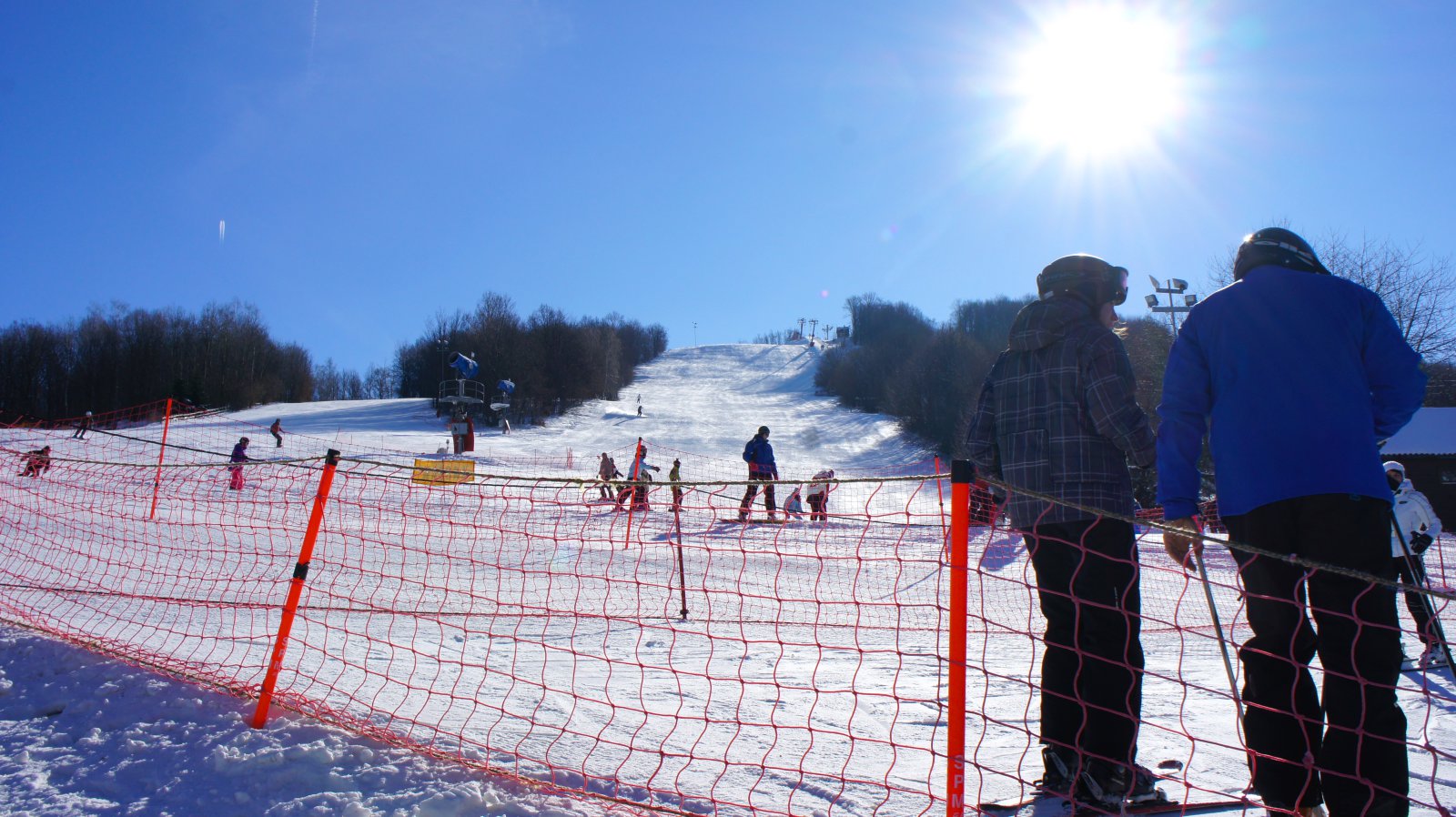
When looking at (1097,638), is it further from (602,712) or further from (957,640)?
(602,712)

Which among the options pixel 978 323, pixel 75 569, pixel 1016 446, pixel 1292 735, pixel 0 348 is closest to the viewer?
pixel 1292 735

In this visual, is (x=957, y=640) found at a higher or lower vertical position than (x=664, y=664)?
higher

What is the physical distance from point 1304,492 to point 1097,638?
71cm

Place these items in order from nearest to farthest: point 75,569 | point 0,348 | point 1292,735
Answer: point 1292,735
point 75,569
point 0,348

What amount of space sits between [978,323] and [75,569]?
81.3 m

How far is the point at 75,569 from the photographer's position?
677 centimetres

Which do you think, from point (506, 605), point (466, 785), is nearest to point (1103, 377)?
point (466, 785)

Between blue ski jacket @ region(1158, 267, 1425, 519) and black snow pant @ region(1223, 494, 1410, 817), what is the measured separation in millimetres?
88

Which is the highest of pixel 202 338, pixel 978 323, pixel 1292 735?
pixel 978 323

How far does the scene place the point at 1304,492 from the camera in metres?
2.11

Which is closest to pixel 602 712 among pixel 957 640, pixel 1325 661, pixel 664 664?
pixel 664 664

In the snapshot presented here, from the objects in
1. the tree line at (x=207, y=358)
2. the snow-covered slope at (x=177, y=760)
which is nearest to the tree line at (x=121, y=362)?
the tree line at (x=207, y=358)

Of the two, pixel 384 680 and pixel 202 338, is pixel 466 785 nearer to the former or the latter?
pixel 384 680

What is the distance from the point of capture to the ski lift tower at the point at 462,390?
3269cm
